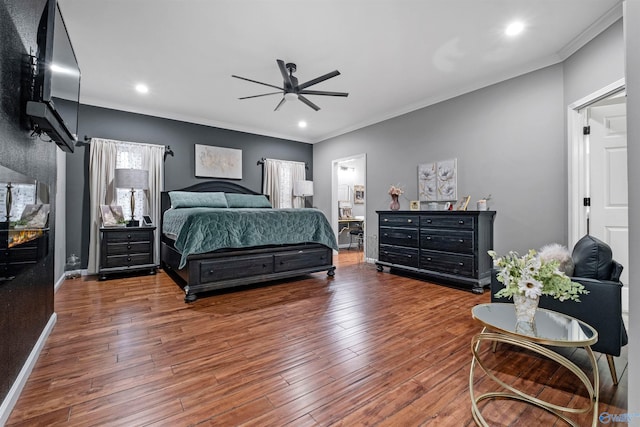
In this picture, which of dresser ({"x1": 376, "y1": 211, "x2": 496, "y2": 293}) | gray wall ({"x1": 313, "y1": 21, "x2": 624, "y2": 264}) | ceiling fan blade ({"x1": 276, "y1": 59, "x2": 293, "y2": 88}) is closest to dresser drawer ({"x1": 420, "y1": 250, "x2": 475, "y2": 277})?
dresser ({"x1": 376, "y1": 211, "x2": 496, "y2": 293})

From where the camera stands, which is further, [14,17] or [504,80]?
[504,80]

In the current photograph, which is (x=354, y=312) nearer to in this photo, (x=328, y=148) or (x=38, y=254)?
(x=38, y=254)

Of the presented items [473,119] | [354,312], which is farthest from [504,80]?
[354,312]

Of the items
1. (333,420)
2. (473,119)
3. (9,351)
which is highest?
(473,119)

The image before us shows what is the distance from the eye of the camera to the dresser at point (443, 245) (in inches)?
138

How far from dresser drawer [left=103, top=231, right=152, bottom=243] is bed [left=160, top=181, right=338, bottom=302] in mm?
299

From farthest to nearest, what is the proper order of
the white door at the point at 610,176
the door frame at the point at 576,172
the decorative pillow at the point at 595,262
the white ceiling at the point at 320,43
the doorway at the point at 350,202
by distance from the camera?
the doorway at the point at 350,202, the door frame at the point at 576,172, the white door at the point at 610,176, the white ceiling at the point at 320,43, the decorative pillow at the point at 595,262

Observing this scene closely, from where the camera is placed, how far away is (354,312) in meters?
2.79

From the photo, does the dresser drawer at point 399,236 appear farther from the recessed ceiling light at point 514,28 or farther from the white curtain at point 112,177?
the white curtain at point 112,177

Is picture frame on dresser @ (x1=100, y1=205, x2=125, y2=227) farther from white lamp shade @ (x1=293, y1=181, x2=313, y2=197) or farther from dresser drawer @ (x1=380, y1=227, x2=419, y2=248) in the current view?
dresser drawer @ (x1=380, y1=227, x2=419, y2=248)

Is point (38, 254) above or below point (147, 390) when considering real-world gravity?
above

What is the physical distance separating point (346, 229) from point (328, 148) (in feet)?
6.99

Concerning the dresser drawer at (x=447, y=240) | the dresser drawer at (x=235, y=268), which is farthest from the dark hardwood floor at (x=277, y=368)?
the dresser drawer at (x=447, y=240)

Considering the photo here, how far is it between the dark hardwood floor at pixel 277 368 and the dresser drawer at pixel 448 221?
999mm
